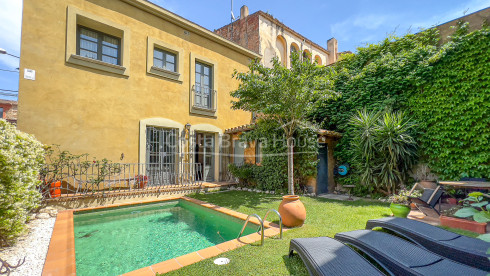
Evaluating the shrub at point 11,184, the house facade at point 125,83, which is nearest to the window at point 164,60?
the house facade at point 125,83

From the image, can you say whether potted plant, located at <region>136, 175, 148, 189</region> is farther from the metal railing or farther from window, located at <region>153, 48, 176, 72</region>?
window, located at <region>153, 48, 176, 72</region>

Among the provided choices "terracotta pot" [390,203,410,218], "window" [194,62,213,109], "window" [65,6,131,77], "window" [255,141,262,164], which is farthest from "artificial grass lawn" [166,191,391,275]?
"window" [65,6,131,77]

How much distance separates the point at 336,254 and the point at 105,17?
11292 mm

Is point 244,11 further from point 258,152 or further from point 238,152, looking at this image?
point 258,152

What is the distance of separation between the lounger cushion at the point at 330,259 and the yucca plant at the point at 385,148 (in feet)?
20.4

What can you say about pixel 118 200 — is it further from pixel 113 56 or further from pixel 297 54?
pixel 297 54

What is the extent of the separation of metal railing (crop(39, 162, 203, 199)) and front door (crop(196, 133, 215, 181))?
54.2 inches

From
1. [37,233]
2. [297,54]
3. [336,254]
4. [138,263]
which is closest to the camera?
[336,254]

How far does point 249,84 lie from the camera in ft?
25.8

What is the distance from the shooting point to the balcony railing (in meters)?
11.5

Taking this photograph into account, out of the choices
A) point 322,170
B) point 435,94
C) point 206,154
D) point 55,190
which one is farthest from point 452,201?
point 55,190

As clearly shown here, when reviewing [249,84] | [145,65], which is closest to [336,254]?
[249,84]

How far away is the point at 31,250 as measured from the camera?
404cm

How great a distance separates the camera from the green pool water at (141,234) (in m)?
4.13
